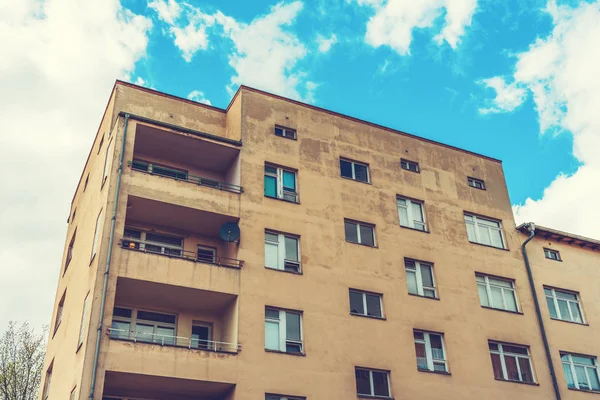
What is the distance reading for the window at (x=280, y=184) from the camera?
28062 millimetres

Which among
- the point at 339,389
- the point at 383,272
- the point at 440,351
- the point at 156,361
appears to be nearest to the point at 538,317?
the point at 440,351

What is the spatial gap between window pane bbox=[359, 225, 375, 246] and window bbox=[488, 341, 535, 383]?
6770 millimetres

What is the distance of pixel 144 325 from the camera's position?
24.4 m

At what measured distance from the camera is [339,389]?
952 inches

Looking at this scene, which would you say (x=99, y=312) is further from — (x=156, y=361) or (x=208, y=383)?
(x=208, y=383)

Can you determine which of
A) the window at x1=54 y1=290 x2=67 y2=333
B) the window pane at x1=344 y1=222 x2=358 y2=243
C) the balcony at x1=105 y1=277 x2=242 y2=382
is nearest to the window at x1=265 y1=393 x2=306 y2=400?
the balcony at x1=105 y1=277 x2=242 y2=382

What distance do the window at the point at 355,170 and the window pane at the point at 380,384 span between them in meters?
9.14

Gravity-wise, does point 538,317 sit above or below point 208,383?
above

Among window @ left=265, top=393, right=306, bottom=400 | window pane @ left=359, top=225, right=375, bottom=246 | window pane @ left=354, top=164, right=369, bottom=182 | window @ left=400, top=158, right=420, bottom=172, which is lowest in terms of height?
window @ left=265, top=393, right=306, bottom=400

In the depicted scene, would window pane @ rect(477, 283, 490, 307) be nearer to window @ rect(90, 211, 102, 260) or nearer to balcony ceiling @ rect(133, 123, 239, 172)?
balcony ceiling @ rect(133, 123, 239, 172)

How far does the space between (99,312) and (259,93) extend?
1287 centimetres

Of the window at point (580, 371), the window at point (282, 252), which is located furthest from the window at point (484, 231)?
the window at point (282, 252)

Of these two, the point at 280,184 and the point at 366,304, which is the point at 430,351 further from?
the point at 280,184

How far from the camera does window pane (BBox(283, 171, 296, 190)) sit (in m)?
28.6
